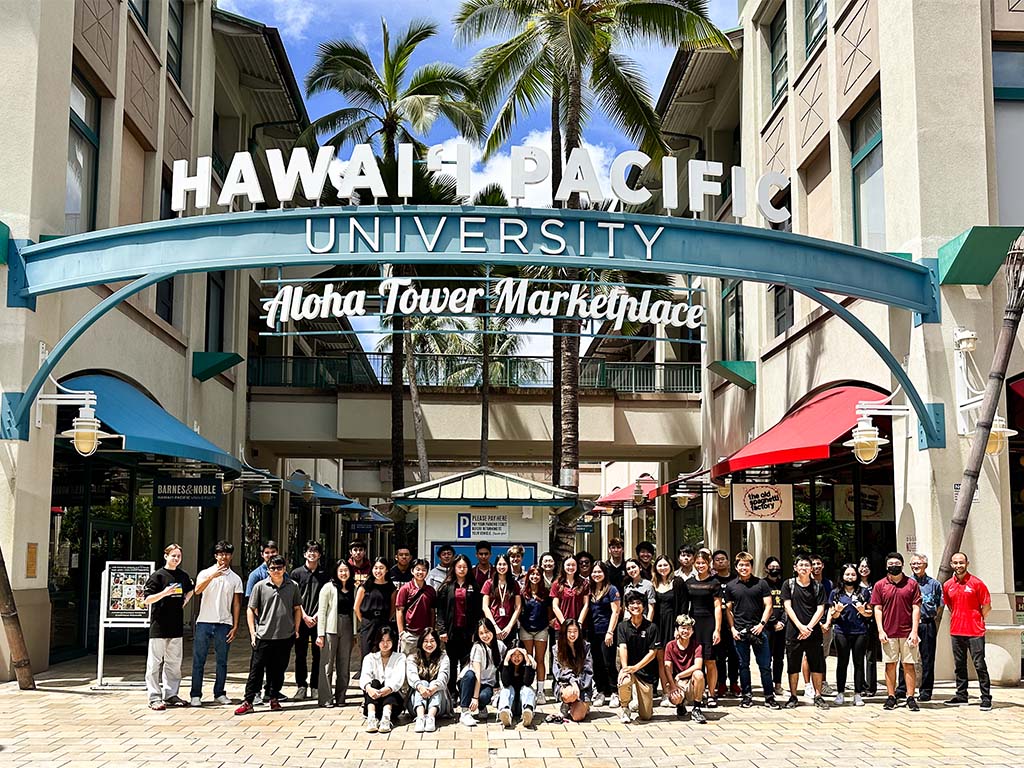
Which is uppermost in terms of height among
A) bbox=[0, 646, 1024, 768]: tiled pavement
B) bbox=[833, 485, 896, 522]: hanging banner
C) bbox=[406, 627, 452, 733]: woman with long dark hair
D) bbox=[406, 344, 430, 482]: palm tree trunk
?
bbox=[406, 344, 430, 482]: palm tree trunk

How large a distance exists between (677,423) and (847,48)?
13.1 meters

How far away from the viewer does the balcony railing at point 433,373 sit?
29859 mm

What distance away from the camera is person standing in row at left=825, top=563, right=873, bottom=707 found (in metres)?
13.3

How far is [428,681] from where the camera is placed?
12227 mm

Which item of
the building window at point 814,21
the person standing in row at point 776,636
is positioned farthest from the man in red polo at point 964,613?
the building window at point 814,21

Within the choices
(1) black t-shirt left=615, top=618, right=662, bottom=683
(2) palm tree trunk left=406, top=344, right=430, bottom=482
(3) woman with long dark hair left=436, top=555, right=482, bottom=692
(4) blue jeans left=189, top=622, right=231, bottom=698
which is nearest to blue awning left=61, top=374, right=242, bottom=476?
(4) blue jeans left=189, top=622, right=231, bottom=698

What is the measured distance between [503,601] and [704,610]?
2.29 metres

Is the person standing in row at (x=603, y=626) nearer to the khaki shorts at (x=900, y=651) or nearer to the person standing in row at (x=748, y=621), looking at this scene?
the person standing in row at (x=748, y=621)

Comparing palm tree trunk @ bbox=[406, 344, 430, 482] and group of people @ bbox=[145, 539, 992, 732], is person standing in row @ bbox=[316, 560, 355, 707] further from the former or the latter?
palm tree trunk @ bbox=[406, 344, 430, 482]

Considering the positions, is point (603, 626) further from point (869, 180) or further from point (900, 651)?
point (869, 180)

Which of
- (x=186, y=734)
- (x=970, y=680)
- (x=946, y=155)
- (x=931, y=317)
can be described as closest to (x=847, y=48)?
(x=946, y=155)

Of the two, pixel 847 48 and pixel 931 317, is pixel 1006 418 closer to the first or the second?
pixel 931 317

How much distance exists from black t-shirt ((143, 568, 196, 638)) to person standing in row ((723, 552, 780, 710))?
21.0ft

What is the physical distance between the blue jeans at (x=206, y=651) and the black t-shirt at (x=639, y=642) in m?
4.68
